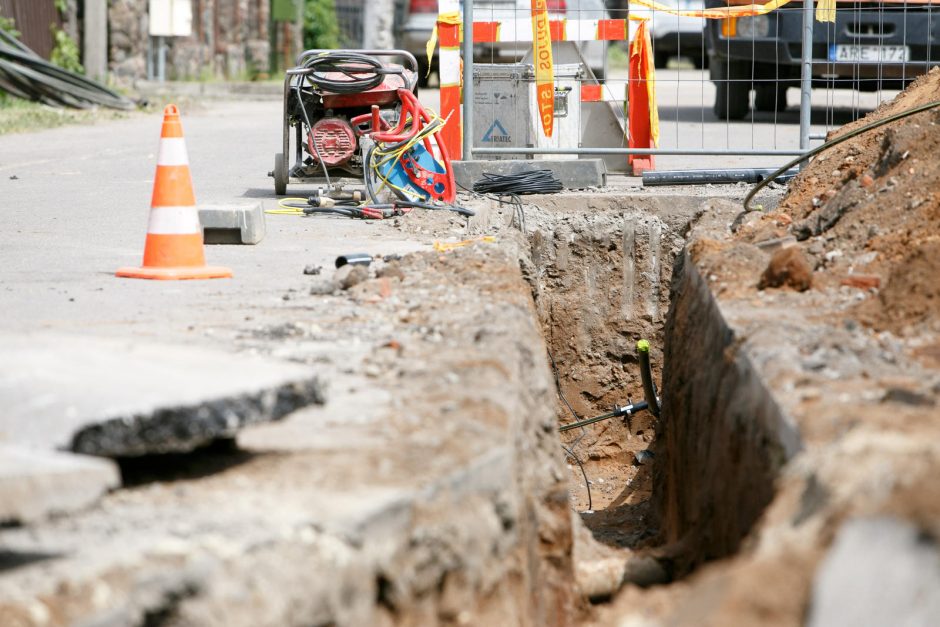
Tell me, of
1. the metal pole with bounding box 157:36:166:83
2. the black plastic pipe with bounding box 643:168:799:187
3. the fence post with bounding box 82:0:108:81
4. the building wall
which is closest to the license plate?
the black plastic pipe with bounding box 643:168:799:187

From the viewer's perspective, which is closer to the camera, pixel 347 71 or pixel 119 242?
pixel 119 242

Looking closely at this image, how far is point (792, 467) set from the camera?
286 cm

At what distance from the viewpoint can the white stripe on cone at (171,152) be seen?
18.3 feet

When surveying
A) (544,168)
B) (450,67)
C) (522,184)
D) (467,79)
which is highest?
(450,67)

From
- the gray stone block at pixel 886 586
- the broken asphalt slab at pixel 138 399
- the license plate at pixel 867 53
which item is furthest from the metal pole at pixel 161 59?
the gray stone block at pixel 886 586

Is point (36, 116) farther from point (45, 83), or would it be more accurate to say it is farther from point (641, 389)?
point (641, 389)

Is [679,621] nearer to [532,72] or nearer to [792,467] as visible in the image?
[792,467]

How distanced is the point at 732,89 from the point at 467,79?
5.91 metres

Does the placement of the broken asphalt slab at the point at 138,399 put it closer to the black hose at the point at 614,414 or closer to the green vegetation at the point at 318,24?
the black hose at the point at 614,414

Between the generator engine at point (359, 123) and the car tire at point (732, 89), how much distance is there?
565 centimetres

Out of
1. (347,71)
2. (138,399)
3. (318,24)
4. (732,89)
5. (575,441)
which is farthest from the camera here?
(318,24)

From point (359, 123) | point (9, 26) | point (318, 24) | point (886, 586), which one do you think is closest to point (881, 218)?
point (886, 586)

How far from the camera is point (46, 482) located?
2.44 meters

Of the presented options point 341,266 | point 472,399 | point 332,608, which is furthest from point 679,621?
point 341,266
